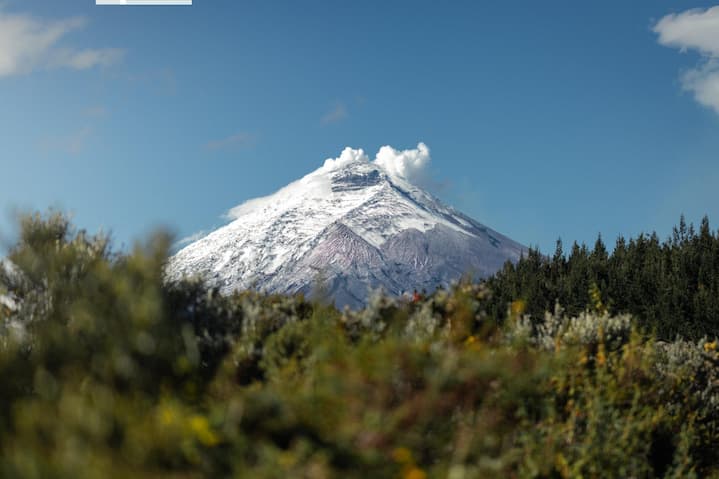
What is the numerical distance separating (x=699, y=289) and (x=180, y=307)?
30.7m

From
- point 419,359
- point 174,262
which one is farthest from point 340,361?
point 174,262

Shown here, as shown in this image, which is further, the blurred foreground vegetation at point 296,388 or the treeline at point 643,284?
the treeline at point 643,284

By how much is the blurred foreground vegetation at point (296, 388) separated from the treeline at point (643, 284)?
20021 millimetres

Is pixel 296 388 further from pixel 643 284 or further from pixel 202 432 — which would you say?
pixel 643 284

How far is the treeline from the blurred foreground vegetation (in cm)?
2002

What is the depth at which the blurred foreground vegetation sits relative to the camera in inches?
139

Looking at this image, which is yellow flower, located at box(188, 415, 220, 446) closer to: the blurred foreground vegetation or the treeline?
the blurred foreground vegetation

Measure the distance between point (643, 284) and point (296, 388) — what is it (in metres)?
32.7

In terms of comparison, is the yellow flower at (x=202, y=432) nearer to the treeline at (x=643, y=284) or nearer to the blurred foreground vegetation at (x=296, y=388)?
the blurred foreground vegetation at (x=296, y=388)

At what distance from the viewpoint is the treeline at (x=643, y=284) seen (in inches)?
1207

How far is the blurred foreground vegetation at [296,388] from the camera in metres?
3.54

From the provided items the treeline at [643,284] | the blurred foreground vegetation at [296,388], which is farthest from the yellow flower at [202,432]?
the treeline at [643,284]

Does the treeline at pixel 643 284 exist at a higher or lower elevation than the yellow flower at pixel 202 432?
higher

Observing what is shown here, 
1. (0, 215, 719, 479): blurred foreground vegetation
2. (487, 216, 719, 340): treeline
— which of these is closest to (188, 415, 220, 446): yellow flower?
(0, 215, 719, 479): blurred foreground vegetation
